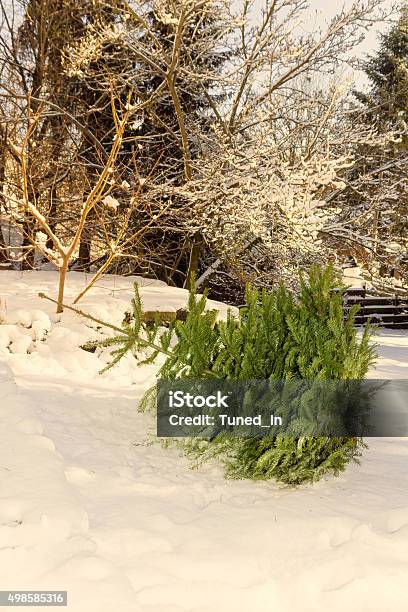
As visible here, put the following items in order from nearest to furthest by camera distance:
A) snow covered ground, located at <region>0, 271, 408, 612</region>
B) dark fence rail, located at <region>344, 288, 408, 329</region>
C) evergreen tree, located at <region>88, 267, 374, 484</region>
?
1. snow covered ground, located at <region>0, 271, 408, 612</region>
2. evergreen tree, located at <region>88, 267, 374, 484</region>
3. dark fence rail, located at <region>344, 288, 408, 329</region>

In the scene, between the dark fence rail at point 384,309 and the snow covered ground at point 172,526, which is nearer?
the snow covered ground at point 172,526

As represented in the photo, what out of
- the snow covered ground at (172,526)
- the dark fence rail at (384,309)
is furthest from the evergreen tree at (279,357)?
the dark fence rail at (384,309)

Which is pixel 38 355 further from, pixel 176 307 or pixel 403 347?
pixel 403 347

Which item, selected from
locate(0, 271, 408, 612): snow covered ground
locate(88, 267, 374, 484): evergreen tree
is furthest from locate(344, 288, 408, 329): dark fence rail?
locate(88, 267, 374, 484): evergreen tree

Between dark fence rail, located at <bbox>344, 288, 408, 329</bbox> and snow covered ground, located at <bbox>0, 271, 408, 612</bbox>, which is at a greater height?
dark fence rail, located at <bbox>344, 288, 408, 329</bbox>

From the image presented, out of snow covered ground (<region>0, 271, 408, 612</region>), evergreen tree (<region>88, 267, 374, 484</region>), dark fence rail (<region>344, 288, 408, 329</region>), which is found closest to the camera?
snow covered ground (<region>0, 271, 408, 612</region>)

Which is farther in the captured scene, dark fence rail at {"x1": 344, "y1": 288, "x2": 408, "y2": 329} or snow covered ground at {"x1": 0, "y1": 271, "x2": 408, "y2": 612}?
dark fence rail at {"x1": 344, "y1": 288, "x2": 408, "y2": 329}

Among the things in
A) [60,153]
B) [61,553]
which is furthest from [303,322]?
[60,153]

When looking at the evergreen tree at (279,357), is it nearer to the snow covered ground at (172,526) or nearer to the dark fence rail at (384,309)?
the snow covered ground at (172,526)

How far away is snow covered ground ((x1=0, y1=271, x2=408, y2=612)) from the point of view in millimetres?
2334

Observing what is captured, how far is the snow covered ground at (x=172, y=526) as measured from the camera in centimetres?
233

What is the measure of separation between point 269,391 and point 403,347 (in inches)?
443

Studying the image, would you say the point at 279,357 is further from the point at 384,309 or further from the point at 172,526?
the point at 384,309

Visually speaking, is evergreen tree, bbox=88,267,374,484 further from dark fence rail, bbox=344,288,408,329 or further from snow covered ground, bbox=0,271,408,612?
dark fence rail, bbox=344,288,408,329
